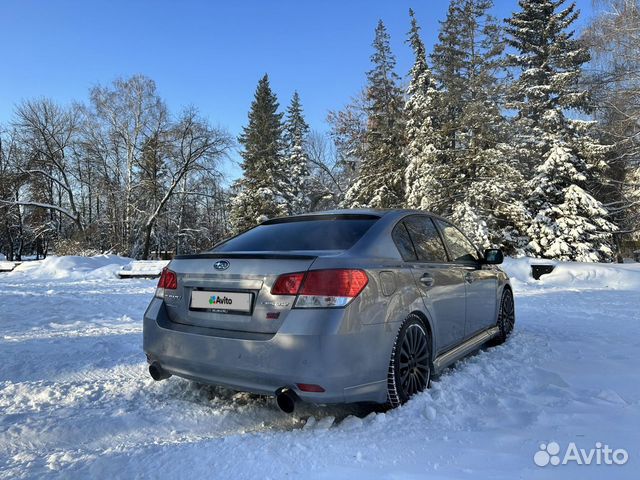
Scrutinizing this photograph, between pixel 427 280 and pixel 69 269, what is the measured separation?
→ 50.9 feet

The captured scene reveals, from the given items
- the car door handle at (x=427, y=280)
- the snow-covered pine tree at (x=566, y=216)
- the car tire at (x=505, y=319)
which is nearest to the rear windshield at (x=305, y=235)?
the car door handle at (x=427, y=280)

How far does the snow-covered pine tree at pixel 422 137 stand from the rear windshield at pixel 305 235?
17652 millimetres

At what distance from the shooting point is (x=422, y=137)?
69.3 ft

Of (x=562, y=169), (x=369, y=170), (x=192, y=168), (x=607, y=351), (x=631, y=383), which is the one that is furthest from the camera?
(x=192, y=168)

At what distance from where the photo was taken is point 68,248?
899 inches

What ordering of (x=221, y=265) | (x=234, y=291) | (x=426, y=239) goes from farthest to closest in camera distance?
(x=426, y=239) < (x=221, y=265) < (x=234, y=291)

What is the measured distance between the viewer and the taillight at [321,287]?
2.54 m

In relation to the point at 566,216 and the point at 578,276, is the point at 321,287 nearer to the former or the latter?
the point at 578,276

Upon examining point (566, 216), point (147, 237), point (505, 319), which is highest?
point (566, 216)

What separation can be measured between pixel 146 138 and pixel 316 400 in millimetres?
32443

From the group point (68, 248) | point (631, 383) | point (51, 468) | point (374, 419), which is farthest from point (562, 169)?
point (68, 248)

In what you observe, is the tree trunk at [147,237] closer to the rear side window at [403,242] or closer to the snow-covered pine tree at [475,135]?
the snow-covered pine tree at [475,135]

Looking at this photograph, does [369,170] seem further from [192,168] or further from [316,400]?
[316,400]

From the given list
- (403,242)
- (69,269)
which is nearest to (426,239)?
(403,242)
